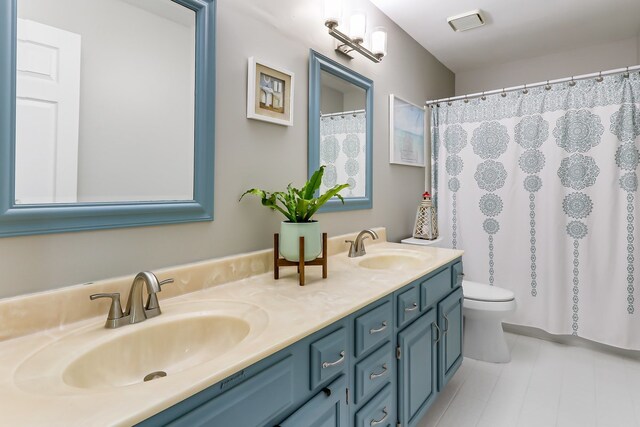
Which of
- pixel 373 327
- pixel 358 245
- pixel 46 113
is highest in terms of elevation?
pixel 46 113

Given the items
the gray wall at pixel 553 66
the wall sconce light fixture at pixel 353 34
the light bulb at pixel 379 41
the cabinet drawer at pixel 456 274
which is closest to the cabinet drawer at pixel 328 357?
the cabinet drawer at pixel 456 274

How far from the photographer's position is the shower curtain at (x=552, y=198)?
219cm

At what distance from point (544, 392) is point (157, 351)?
6.62 feet

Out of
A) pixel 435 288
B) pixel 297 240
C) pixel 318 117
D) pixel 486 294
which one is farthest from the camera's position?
pixel 486 294

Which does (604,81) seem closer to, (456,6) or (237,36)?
(456,6)

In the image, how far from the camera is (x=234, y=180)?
1.37 meters

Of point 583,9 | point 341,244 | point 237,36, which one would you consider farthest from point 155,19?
point 583,9

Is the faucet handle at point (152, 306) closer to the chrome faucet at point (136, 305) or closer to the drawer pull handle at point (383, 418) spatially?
the chrome faucet at point (136, 305)

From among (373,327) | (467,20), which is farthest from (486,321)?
(467,20)

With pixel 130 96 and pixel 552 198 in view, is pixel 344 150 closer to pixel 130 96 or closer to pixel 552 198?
pixel 130 96

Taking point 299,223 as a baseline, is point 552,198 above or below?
above

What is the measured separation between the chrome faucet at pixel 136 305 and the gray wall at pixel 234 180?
0.48 feet

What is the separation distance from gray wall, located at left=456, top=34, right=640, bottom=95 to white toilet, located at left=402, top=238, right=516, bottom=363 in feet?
6.28

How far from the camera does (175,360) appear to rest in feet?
3.14
